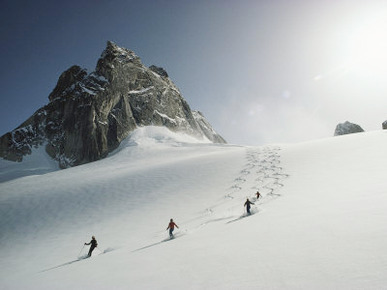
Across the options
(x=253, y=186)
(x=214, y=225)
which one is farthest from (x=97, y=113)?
(x=214, y=225)

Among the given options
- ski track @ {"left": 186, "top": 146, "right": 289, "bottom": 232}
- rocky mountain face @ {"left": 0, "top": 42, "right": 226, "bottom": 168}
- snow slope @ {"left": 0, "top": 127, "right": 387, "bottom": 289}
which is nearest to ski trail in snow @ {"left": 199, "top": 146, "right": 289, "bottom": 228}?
ski track @ {"left": 186, "top": 146, "right": 289, "bottom": 232}

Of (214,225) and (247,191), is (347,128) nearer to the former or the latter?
(247,191)

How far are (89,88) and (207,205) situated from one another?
65.9 meters

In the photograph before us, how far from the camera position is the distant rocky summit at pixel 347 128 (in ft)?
184

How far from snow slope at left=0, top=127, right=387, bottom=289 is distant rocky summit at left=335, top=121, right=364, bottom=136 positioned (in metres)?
37.6

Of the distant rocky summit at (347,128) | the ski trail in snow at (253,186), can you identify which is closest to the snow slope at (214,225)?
the ski trail in snow at (253,186)

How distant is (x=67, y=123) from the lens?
7094cm

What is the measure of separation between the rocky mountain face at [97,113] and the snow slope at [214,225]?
33.8 metres

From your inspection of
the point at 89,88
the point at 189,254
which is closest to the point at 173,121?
the point at 89,88

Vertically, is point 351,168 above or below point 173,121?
below

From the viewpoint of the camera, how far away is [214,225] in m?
12.1

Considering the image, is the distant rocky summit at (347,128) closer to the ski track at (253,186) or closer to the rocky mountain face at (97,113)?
the ski track at (253,186)

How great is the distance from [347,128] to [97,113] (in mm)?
68490

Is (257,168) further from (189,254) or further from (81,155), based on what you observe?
(81,155)
